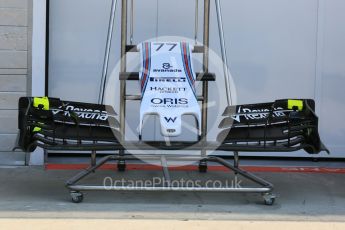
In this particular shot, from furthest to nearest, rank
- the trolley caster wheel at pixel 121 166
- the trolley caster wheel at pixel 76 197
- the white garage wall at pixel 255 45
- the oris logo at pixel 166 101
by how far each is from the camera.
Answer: the white garage wall at pixel 255 45, the trolley caster wheel at pixel 121 166, the oris logo at pixel 166 101, the trolley caster wheel at pixel 76 197

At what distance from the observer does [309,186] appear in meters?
5.38

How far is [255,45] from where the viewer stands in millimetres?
6395

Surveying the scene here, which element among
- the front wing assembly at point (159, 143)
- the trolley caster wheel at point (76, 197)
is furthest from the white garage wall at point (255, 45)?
the trolley caster wheel at point (76, 197)

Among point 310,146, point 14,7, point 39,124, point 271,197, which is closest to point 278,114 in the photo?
point 310,146

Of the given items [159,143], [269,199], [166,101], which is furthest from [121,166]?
[269,199]

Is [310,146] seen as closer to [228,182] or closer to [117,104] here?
[228,182]

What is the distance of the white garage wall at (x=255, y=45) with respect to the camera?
6.28m

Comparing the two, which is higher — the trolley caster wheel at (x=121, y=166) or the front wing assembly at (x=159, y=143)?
the front wing assembly at (x=159, y=143)

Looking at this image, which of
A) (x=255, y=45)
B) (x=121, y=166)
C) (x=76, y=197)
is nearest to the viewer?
(x=76, y=197)

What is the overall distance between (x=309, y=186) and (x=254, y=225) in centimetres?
158

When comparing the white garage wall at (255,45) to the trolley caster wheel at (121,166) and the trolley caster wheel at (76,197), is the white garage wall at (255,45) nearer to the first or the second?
the trolley caster wheel at (121,166)

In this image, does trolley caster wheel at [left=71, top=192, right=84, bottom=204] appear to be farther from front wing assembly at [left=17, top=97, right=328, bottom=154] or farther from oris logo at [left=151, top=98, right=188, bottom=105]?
oris logo at [left=151, top=98, right=188, bottom=105]

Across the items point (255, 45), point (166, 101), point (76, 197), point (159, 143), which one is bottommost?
point (76, 197)

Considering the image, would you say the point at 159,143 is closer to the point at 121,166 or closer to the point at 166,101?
the point at 166,101
